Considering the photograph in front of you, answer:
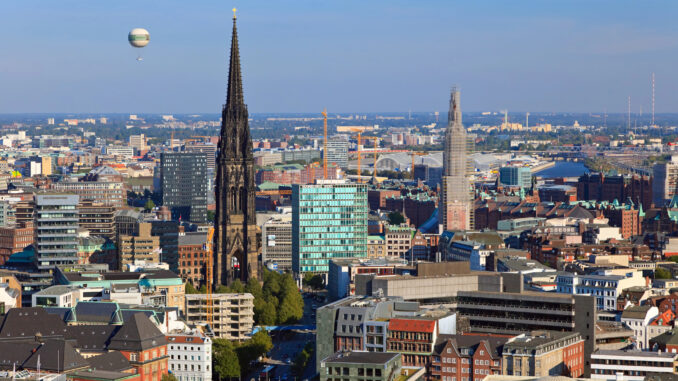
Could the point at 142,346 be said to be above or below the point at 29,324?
below

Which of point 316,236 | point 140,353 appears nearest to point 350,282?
point 316,236

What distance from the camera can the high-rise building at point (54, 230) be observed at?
14862cm

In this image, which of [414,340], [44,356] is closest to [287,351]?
[414,340]

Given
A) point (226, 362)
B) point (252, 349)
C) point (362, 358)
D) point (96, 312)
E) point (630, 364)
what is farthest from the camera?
point (252, 349)

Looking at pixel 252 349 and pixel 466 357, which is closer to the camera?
pixel 466 357

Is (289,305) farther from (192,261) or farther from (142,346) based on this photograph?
(142,346)

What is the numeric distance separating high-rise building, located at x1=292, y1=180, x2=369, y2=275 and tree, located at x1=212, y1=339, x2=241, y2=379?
54547 millimetres

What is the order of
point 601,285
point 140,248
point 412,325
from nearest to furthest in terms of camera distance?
point 412,325 < point 601,285 < point 140,248

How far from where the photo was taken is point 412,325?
102188 millimetres

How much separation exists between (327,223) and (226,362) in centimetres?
5807

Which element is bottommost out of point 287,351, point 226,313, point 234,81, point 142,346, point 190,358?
point 287,351

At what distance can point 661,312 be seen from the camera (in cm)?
11981

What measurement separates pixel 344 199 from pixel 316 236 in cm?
531

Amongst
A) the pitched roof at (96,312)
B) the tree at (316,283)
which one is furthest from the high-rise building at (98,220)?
the pitched roof at (96,312)
